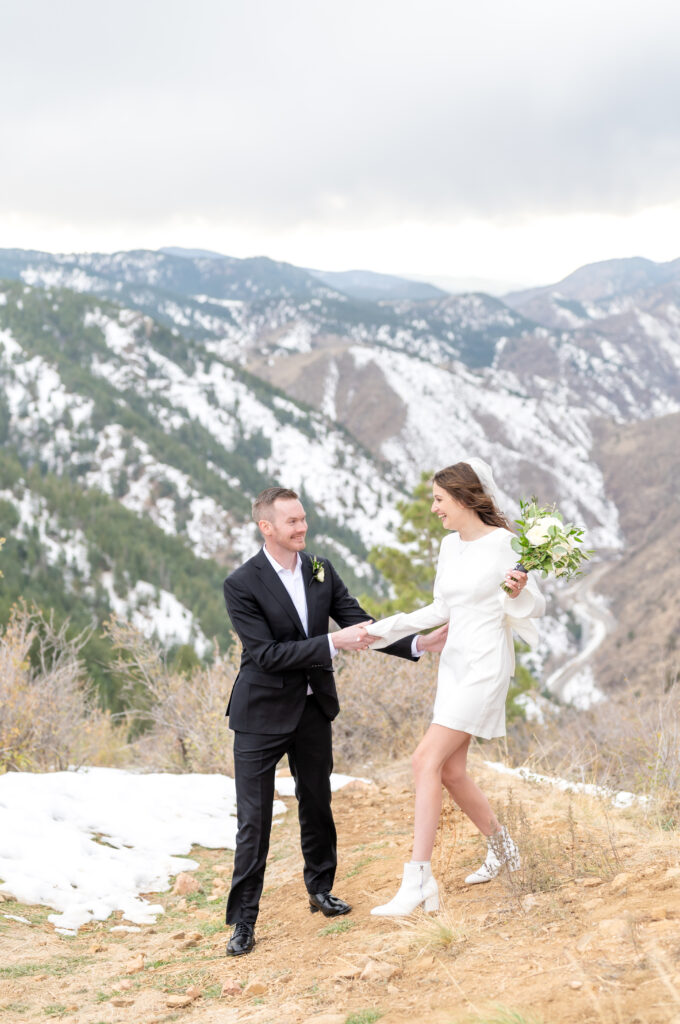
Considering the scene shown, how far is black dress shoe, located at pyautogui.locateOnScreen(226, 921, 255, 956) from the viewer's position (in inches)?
184

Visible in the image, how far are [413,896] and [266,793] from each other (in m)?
0.92

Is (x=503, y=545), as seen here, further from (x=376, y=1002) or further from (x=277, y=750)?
(x=376, y=1002)

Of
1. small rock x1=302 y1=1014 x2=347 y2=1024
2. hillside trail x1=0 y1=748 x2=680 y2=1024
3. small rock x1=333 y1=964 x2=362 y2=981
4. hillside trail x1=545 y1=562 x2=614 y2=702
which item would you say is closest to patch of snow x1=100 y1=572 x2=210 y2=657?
hillside trail x1=545 y1=562 x2=614 y2=702

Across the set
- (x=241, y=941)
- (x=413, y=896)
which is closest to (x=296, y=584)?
(x=413, y=896)

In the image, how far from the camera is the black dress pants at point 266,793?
471 centimetres

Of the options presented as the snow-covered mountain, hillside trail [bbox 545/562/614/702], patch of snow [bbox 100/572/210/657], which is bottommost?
hillside trail [bbox 545/562/614/702]

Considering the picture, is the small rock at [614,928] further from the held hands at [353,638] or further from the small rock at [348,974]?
the held hands at [353,638]

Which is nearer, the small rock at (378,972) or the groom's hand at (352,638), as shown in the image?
the small rock at (378,972)

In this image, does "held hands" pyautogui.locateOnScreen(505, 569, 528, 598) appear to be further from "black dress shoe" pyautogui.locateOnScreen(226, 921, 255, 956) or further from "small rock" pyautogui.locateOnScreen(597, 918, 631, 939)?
"black dress shoe" pyautogui.locateOnScreen(226, 921, 255, 956)

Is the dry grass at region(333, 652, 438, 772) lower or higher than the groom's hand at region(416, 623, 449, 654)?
lower

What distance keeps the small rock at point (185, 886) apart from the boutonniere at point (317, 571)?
289cm

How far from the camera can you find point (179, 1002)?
13.6 feet

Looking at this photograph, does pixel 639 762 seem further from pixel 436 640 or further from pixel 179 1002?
pixel 179 1002

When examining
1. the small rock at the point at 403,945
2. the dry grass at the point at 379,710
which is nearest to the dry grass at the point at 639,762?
the dry grass at the point at 379,710
